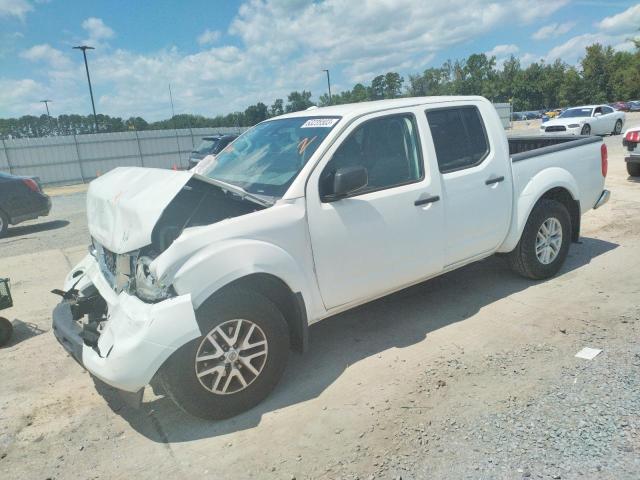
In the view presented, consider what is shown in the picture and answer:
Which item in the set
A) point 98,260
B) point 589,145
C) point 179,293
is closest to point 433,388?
point 179,293

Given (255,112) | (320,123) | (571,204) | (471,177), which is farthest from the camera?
(255,112)

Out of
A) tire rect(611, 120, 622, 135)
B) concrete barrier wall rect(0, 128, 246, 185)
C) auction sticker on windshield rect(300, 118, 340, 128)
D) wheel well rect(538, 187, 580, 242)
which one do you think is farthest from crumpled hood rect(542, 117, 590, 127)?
auction sticker on windshield rect(300, 118, 340, 128)

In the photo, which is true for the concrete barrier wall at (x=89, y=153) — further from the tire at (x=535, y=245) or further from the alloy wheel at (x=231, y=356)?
the alloy wheel at (x=231, y=356)

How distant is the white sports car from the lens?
73.8 feet

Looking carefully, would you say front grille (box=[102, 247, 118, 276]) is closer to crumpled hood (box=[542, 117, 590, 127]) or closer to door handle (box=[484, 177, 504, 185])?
door handle (box=[484, 177, 504, 185])

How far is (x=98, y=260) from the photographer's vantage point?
3.81 m

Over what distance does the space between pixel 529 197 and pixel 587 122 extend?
21.0 m

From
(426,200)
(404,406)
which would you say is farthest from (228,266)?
(426,200)

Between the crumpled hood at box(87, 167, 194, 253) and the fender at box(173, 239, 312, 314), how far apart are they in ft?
1.09

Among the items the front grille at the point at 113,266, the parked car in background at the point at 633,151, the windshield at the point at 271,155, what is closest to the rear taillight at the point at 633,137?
the parked car in background at the point at 633,151

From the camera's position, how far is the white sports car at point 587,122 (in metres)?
22.5

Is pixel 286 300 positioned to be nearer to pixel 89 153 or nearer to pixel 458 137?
pixel 458 137

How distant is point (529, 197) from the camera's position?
15.6ft

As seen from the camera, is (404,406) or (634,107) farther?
(634,107)
